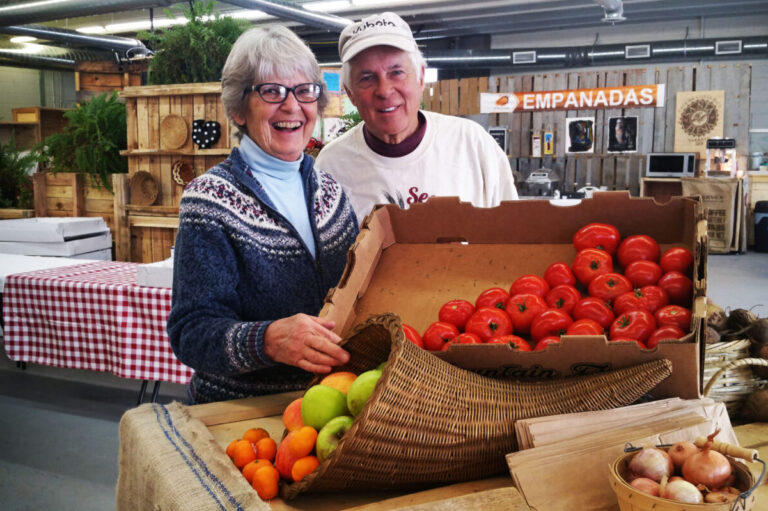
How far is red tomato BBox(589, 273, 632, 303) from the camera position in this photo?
142 centimetres

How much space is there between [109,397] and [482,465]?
4030mm

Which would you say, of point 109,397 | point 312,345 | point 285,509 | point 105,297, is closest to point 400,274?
point 312,345

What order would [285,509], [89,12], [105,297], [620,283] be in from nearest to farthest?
[285,509]
[620,283]
[105,297]
[89,12]

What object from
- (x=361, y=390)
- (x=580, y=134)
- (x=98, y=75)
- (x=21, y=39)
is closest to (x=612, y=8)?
(x=580, y=134)

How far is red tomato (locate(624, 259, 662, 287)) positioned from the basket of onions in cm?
51

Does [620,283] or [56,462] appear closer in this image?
[620,283]

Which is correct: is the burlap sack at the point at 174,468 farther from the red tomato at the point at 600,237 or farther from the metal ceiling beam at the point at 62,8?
the metal ceiling beam at the point at 62,8

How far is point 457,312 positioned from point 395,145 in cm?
94

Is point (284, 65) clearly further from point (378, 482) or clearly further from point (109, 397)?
point (109, 397)

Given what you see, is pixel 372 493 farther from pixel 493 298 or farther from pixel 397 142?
pixel 397 142

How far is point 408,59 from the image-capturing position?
2.05 meters

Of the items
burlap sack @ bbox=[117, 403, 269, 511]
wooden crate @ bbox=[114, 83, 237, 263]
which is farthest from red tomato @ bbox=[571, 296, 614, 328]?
wooden crate @ bbox=[114, 83, 237, 263]

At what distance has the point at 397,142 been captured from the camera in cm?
221

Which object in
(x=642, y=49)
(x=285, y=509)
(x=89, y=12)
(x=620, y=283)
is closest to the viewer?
(x=285, y=509)
